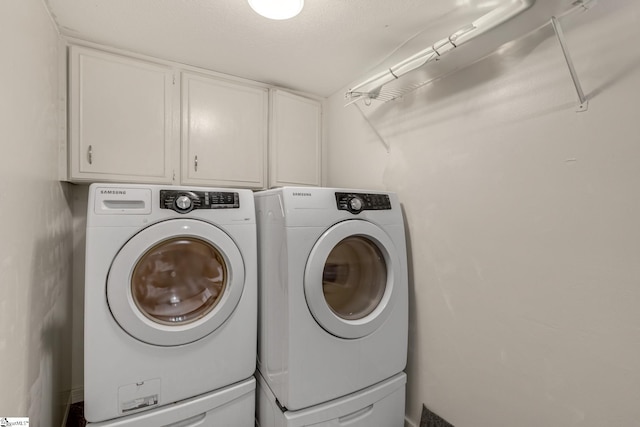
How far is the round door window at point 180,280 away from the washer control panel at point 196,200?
0.48 ft

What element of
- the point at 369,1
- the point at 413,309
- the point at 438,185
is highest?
the point at 369,1

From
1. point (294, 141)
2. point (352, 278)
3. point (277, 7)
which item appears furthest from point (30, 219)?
point (294, 141)

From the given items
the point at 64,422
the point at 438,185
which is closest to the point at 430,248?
the point at 438,185

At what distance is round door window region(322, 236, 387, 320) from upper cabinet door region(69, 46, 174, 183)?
3.58 feet

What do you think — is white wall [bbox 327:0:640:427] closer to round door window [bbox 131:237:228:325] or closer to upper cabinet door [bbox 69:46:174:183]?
round door window [bbox 131:237:228:325]

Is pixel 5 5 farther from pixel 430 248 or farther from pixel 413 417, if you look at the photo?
pixel 413 417

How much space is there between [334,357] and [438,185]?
947 mm

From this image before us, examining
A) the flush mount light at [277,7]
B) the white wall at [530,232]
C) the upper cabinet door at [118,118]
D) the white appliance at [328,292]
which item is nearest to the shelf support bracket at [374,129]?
the white wall at [530,232]

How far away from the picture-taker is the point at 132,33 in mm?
1444

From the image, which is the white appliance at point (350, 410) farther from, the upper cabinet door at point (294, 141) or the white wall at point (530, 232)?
the upper cabinet door at point (294, 141)

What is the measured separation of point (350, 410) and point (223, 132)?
169cm

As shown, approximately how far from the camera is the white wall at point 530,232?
35.8 inches

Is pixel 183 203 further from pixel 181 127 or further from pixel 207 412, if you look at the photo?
pixel 207 412

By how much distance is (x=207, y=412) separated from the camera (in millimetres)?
1284
